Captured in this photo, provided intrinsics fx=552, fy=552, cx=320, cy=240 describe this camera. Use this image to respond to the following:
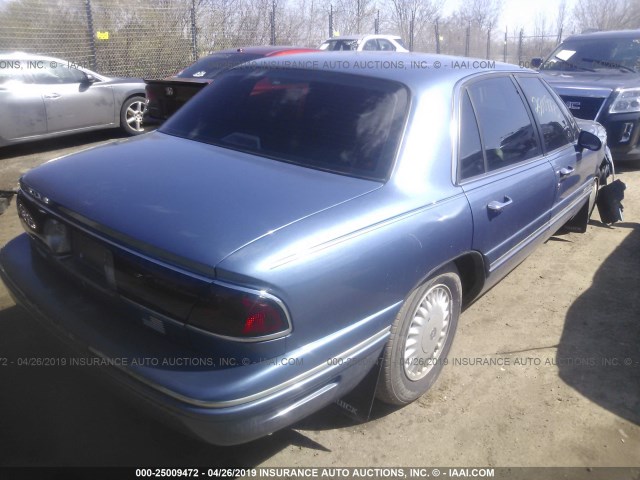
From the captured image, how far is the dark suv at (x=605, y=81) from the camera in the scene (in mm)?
6969

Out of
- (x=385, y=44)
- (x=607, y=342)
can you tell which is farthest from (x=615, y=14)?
(x=607, y=342)

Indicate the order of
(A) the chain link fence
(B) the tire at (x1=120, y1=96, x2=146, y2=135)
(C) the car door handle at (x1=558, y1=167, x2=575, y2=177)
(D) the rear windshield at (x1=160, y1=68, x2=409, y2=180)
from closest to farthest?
(D) the rear windshield at (x1=160, y1=68, x2=409, y2=180) < (C) the car door handle at (x1=558, y1=167, x2=575, y2=177) < (B) the tire at (x1=120, y1=96, x2=146, y2=135) < (A) the chain link fence

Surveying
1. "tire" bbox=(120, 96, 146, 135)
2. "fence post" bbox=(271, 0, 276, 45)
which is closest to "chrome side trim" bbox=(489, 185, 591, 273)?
"tire" bbox=(120, 96, 146, 135)

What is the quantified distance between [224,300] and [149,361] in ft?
1.28

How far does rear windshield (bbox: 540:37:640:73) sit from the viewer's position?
802cm

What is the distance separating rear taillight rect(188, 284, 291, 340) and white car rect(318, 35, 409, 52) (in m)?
13.7

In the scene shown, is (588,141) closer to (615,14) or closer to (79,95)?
(79,95)

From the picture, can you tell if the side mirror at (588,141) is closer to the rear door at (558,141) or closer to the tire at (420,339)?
the rear door at (558,141)

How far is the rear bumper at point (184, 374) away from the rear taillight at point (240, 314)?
0.13 m

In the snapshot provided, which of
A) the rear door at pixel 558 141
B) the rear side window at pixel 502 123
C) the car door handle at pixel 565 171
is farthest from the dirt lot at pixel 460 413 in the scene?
the rear side window at pixel 502 123

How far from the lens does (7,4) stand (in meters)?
10.8

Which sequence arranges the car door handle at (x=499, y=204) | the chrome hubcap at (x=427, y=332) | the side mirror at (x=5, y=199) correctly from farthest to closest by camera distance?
the side mirror at (x=5, y=199)
the car door handle at (x=499, y=204)
the chrome hubcap at (x=427, y=332)

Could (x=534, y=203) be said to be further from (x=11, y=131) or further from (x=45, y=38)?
(x=45, y=38)

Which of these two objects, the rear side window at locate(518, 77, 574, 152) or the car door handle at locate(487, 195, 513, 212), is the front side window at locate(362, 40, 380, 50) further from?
the car door handle at locate(487, 195, 513, 212)
